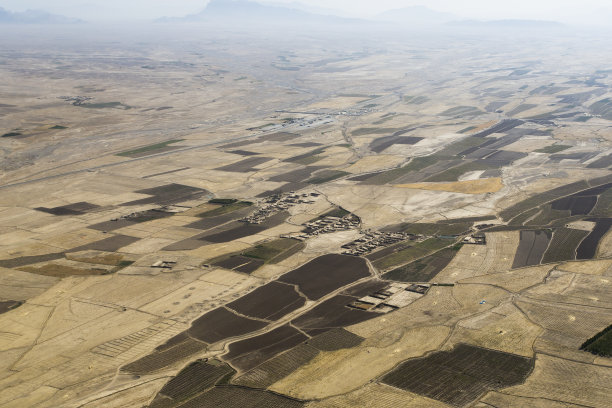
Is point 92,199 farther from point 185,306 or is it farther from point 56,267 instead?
point 185,306

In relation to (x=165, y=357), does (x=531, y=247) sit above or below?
above

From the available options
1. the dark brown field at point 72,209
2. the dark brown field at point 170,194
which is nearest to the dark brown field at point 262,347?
the dark brown field at point 170,194

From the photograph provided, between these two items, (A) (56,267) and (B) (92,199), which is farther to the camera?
(B) (92,199)

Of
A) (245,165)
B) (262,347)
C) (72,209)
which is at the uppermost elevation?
(245,165)

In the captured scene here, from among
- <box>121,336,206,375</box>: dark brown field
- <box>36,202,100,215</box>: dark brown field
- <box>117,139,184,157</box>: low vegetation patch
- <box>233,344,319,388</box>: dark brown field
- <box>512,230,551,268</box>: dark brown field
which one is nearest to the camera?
<box>233,344,319,388</box>: dark brown field

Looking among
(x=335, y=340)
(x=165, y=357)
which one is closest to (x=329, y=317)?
(x=335, y=340)

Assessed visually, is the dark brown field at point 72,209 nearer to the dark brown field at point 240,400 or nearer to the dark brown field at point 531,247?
the dark brown field at point 240,400

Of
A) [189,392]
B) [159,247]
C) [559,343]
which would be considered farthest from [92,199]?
[559,343]

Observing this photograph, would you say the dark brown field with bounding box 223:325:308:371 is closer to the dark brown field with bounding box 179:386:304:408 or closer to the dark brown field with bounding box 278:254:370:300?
the dark brown field with bounding box 179:386:304:408

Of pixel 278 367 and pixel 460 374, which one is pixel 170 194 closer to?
pixel 278 367

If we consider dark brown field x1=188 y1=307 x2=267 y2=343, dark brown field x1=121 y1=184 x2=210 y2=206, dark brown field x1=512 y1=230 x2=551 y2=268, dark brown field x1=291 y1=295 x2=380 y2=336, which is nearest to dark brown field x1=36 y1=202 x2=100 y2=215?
dark brown field x1=121 y1=184 x2=210 y2=206

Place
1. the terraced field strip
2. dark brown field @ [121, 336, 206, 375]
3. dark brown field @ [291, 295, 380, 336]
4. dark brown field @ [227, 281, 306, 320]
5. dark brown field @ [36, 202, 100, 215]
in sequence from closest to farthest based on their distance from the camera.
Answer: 1. dark brown field @ [121, 336, 206, 375]
2. the terraced field strip
3. dark brown field @ [291, 295, 380, 336]
4. dark brown field @ [227, 281, 306, 320]
5. dark brown field @ [36, 202, 100, 215]
